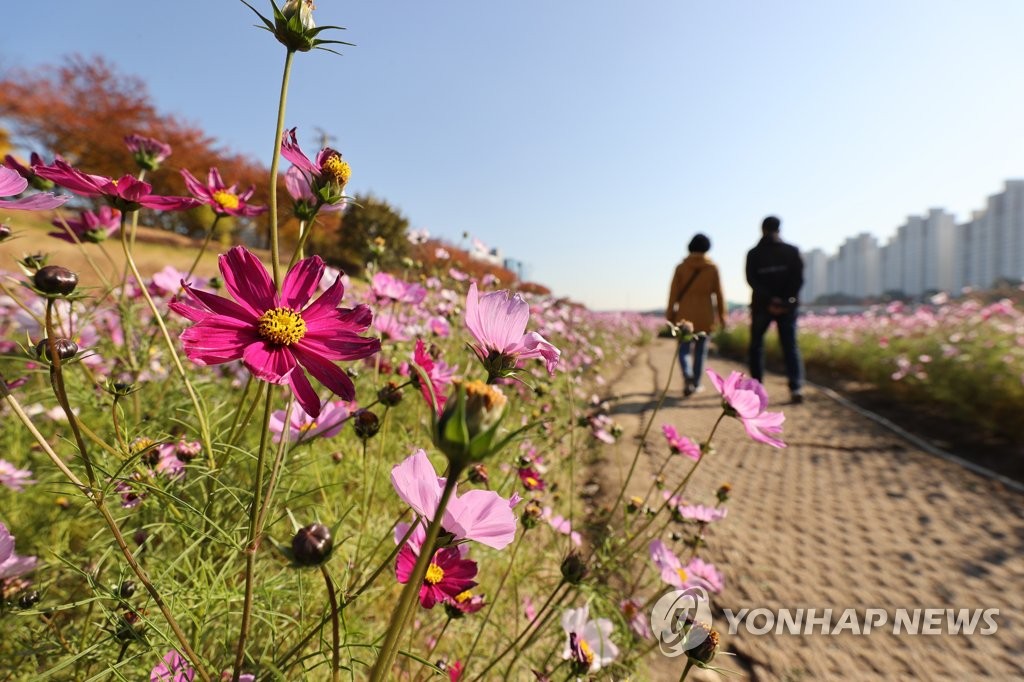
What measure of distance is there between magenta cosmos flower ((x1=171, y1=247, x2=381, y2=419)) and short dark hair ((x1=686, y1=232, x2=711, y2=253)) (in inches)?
127

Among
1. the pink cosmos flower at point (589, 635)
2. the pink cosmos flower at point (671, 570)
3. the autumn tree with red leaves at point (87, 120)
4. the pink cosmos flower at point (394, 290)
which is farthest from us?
the autumn tree with red leaves at point (87, 120)

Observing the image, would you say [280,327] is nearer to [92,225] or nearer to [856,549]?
[92,225]

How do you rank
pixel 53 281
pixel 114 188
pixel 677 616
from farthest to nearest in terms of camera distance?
pixel 677 616, pixel 114 188, pixel 53 281

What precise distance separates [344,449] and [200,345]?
901mm

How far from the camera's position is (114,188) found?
471 millimetres

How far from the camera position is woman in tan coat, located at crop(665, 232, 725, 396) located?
311cm

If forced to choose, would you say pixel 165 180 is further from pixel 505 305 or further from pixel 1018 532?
pixel 1018 532

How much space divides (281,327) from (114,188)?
278 millimetres

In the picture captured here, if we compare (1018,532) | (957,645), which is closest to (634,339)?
(1018,532)

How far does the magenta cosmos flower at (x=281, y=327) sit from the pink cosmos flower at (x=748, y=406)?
1.73 ft

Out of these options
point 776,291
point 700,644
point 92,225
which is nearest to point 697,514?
point 700,644

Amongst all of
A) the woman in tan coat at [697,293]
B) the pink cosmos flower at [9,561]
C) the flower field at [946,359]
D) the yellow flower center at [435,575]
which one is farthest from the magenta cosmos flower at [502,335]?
the flower field at [946,359]

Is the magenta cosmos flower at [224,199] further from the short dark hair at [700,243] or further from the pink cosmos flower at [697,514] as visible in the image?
the short dark hair at [700,243]

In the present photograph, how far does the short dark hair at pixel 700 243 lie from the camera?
321 centimetres
